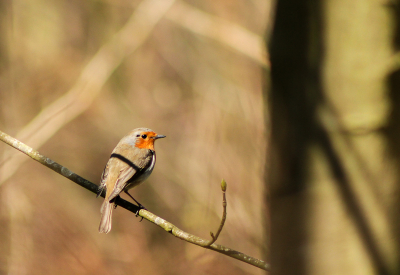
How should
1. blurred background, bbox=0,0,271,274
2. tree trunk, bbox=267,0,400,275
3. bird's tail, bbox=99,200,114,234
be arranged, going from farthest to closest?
blurred background, bbox=0,0,271,274 < bird's tail, bbox=99,200,114,234 < tree trunk, bbox=267,0,400,275

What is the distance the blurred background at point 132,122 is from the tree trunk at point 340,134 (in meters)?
4.50

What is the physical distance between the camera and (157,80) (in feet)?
29.5

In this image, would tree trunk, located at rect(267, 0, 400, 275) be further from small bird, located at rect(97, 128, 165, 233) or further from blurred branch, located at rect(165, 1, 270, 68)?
blurred branch, located at rect(165, 1, 270, 68)

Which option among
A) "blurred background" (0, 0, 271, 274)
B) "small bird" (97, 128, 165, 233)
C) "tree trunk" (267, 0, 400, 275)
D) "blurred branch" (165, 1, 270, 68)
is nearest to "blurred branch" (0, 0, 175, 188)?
"blurred background" (0, 0, 271, 274)

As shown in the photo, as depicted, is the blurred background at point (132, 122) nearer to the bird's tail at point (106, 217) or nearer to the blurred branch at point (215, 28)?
the blurred branch at point (215, 28)

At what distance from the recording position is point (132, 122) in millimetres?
8461

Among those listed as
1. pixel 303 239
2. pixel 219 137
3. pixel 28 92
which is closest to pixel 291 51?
pixel 303 239

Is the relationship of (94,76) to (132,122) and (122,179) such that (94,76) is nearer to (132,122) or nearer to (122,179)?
(132,122)

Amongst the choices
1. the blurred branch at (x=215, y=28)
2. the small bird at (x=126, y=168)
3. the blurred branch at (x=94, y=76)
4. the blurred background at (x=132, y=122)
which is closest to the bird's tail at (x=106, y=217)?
the small bird at (x=126, y=168)

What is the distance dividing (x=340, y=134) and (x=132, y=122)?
25.0 ft

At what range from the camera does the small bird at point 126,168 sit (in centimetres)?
309

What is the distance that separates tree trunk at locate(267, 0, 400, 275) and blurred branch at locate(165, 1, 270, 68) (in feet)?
16.6

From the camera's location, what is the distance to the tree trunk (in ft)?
3.70

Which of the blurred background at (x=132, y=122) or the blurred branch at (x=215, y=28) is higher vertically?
the blurred branch at (x=215, y=28)
